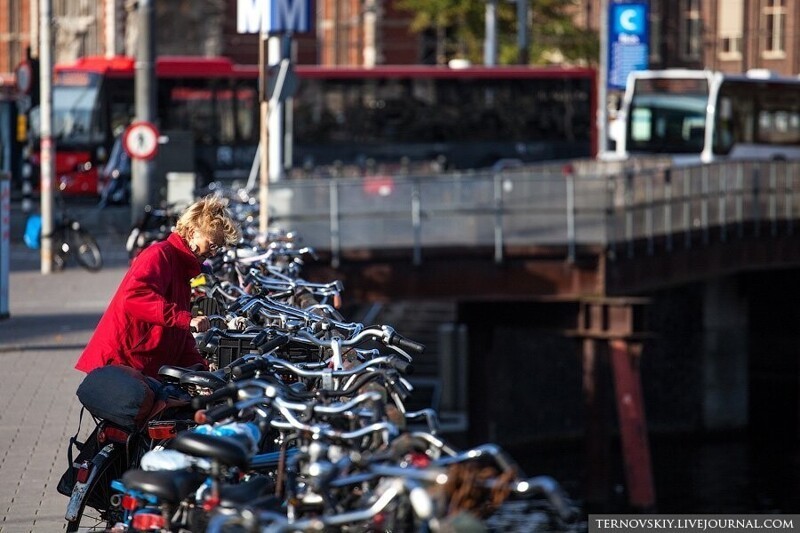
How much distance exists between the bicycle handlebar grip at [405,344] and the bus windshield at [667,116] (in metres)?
33.1

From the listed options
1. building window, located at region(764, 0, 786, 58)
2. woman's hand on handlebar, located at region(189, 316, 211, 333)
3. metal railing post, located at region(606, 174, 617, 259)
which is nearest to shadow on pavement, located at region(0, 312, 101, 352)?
woman's hand on handlebar, located at region(189, 316, 211, 333)

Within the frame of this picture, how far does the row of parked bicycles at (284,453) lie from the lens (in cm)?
434

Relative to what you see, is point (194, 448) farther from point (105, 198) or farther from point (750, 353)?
point (750, 353)

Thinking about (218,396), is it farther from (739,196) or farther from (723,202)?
(739,196)

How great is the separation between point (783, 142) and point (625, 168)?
9.26 metres

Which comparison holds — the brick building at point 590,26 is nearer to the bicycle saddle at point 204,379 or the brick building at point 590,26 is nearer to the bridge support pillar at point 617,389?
the bridge support pillar at point 617,389

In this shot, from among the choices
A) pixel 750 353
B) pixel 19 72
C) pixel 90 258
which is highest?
pixel 19 72

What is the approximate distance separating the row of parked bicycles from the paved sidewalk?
42 cm

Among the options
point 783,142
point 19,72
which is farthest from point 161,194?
point 783,142

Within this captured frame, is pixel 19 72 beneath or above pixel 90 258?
above

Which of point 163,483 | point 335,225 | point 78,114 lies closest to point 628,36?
point 78,114

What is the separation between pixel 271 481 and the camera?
5.74m

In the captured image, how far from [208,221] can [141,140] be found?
52.0 feet

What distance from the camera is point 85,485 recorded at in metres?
6.53
